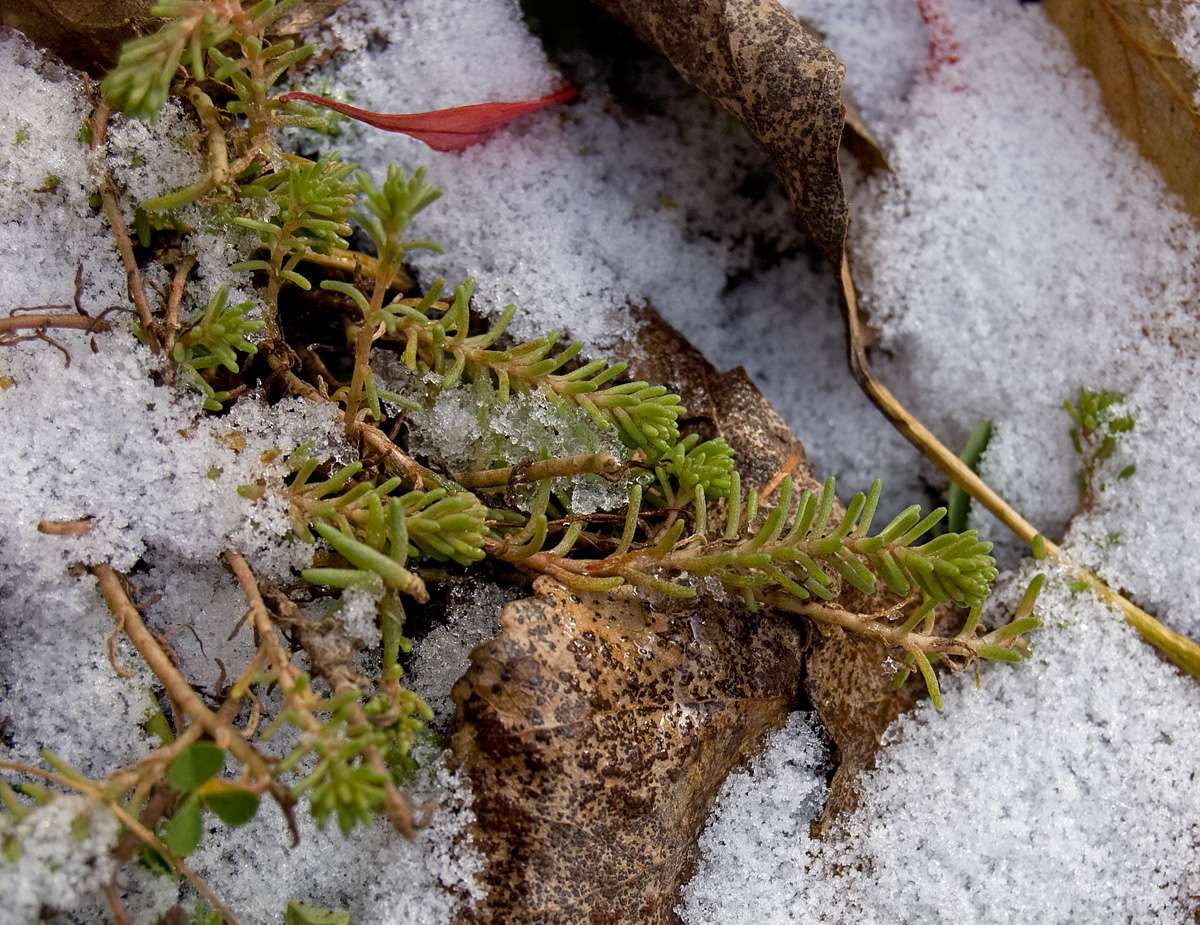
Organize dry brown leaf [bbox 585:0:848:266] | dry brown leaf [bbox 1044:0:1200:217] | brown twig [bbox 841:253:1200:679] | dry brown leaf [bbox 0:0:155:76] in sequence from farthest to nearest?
dry brown leaf [bbox 1044:0:1200:217] < brown twig [bbox 841:253:1200:679] < dry brown leaf [bbox 585:0:848:266] < dry brown leaf [bbox 0:0:155:76]

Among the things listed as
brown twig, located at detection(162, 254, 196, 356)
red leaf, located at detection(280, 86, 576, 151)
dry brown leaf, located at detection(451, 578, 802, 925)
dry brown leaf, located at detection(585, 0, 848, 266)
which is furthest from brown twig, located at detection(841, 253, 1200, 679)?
brown twig, located at detection(162, 254, 196, 356)

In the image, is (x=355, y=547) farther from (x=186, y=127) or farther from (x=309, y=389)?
(x=186, y=127)

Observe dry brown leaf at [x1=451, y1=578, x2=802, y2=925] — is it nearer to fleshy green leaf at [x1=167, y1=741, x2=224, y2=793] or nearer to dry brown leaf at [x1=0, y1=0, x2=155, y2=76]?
fleshy green leaf at [x1=167, y1=741, x2=224, y2=793]

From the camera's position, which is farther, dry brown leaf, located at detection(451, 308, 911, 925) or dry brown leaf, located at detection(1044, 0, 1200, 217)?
dry brown leaf, located at detection(1044, 0, 1200, 217)

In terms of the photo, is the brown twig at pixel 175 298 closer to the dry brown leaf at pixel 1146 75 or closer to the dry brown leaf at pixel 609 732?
the dry brown leaf at pixel 609 732

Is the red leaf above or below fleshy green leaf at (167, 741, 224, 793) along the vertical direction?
above

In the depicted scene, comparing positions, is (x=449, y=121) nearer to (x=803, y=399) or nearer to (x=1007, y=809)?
(x=803, y=399)
